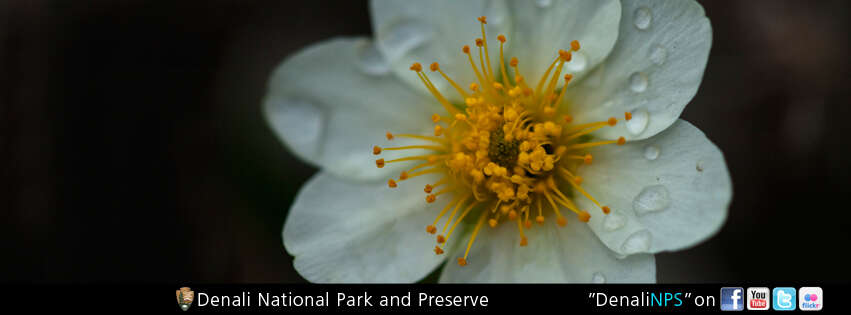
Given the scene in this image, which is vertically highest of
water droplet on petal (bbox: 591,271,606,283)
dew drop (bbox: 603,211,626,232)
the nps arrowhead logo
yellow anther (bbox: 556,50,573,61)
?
yellow anther (bbox: 556,50,573,61)

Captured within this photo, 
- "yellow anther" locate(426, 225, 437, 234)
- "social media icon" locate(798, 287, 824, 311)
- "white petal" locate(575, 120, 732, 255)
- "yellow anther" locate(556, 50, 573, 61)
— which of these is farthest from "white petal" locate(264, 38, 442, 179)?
"social media icon" locate(798, 287, 824, 311)

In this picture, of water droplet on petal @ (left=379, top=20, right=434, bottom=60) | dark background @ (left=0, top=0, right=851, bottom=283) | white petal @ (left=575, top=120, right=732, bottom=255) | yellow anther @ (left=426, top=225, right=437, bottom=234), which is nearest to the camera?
white petal @ (left=575, top=120, right=732, bottom=255)

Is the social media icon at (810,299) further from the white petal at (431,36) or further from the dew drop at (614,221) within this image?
the white petal at (431,36)

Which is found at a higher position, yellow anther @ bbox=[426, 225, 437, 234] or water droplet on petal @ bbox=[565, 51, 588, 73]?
water droplet on petal @ bbox=[565, 51, 588, 73]

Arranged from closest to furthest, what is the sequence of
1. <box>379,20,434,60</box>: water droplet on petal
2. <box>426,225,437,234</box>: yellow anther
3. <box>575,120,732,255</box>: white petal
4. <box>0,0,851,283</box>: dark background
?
1. <box>575,120,732,255</box>: white petal
2. <box>426,225,437,234</box>: yellow anther
3. <box>379,20,434,60</box>: water droplet on petal
4. <box>0,0,851,283</box>: dark background

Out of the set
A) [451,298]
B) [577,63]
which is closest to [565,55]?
[577,63]

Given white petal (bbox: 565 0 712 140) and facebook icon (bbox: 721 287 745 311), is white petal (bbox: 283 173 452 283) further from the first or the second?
facebook icon (bbox: 721 287 745 311)

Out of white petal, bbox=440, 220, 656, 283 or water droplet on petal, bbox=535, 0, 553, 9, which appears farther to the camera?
water droplet on petal, bbox=535, 0, 553, 9
